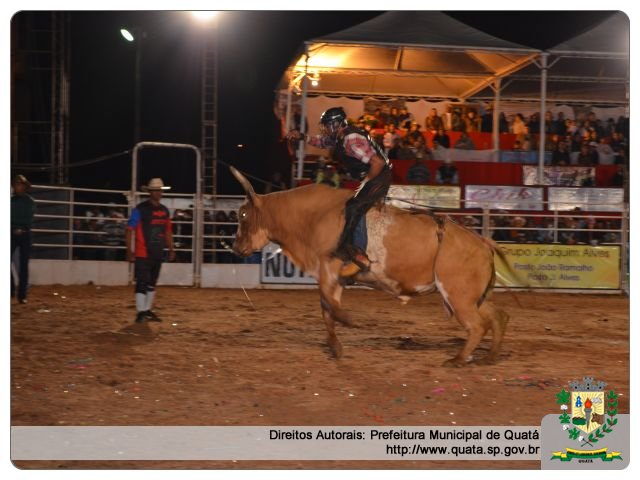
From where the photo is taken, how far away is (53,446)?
4.80 metres

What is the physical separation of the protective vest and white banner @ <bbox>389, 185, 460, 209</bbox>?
24.8 feet

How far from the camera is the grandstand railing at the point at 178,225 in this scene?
13.6 meters

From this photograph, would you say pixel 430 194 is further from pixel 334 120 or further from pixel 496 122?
pixel 334 120

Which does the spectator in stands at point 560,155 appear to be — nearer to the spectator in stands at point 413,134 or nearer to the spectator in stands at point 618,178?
the spectator in stands at point 618,178

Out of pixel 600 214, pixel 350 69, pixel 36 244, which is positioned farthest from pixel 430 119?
pixel 36 244

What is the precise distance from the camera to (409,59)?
17078 millimetres

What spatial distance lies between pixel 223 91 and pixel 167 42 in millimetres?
2710

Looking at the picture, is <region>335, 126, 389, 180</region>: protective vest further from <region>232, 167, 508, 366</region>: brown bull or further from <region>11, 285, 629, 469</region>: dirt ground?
<region>11, 285, 629, 469</region>: dirt ground

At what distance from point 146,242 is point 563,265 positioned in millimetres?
8545

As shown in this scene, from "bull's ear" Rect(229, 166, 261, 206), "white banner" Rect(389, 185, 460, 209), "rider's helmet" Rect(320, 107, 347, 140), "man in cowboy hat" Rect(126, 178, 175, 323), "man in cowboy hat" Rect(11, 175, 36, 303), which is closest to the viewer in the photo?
"rider's helmet" Rect(320, 107, 347, 140)

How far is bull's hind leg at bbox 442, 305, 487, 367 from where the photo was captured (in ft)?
22.4

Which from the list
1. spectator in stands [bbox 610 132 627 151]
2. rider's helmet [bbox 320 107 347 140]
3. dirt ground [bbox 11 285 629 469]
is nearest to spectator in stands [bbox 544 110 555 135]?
spectator in stands [bbox 610 132 627 151]

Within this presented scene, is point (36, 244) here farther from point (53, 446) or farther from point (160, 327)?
point (53, 446)
